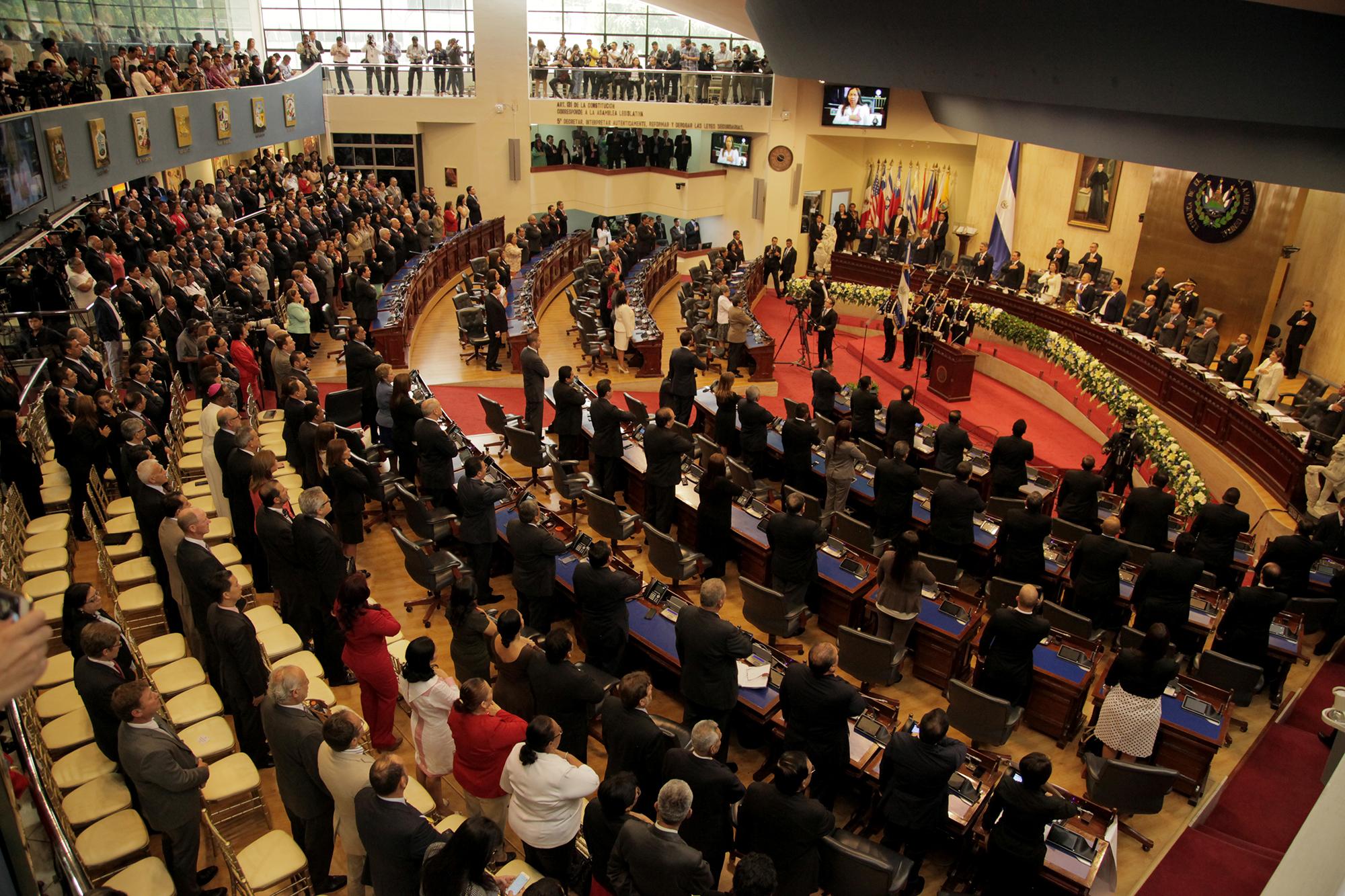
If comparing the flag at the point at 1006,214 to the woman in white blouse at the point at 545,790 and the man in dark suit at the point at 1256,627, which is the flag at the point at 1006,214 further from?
the woman in white blouse at the point at 545,790

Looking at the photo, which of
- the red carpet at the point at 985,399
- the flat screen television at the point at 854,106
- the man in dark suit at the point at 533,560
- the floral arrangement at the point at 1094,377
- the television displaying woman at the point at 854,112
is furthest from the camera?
the television displaying woman at the point at 854,112

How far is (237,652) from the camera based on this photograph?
17.2 feet

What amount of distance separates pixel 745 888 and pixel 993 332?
16151mm

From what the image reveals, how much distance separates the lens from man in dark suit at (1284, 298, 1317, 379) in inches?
550

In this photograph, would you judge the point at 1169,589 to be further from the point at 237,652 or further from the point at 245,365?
the point at 245,365

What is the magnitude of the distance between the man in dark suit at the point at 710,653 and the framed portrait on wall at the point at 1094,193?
53.8ft

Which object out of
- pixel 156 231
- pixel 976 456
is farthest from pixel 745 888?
pixel 156 231

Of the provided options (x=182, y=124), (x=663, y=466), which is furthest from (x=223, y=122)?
(x=663, y=466)

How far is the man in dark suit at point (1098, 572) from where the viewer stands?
7582 millimetres

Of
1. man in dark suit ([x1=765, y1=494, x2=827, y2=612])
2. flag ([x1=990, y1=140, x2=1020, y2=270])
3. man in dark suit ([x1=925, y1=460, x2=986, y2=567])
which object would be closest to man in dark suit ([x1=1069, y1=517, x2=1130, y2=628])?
man in dark suit ([x1=925, y1=460, x2=986, y2=567])

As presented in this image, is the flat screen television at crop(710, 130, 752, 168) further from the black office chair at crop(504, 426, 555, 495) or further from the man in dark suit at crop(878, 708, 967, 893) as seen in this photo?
the man in dark suit at crop(878, 708, 967, 893)

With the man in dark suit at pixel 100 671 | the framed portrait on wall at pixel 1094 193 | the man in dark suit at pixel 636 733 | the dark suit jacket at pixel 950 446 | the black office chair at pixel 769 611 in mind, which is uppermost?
the framed portrait on wall at pixel 1094 193

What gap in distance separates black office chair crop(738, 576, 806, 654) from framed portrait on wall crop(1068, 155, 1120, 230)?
48.7 ft

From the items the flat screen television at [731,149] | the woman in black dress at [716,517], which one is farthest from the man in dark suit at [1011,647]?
the flat screen television at [731,149]
